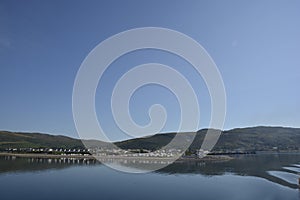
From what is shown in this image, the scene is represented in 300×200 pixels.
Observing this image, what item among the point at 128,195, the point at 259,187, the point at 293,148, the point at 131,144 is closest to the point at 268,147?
the point at 293,148

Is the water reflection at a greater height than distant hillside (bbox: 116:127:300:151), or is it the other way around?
distant hillside (bbox: 116:127:300:151)

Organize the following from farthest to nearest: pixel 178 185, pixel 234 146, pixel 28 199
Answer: pixel 234 146, pixel 178 185, pixel 28 199

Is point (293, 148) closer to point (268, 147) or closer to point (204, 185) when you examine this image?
point (268, 147)

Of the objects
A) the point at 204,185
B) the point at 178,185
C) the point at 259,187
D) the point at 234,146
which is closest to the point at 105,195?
the point at 178,185

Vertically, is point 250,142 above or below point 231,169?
above

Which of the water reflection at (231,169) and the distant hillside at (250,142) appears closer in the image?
the water reflection at (231,169)

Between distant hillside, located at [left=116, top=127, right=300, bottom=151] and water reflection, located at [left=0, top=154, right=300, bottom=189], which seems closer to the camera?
water reflection, located at [left=0, top=154, right=300, bottom=189]

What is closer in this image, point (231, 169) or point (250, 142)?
point (231, 169)

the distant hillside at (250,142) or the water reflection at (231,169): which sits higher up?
the distant hillside at (250,142)

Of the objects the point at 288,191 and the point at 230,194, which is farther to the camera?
the point at 288,191

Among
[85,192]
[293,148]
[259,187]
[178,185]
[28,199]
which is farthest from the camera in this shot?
[293,148]
